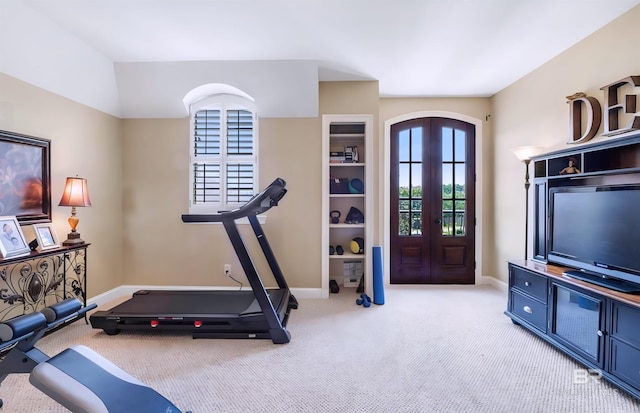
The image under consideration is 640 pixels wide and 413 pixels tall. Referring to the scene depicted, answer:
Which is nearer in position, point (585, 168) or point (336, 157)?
point (585, 168)

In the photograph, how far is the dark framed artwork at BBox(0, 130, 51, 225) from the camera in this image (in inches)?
89.7

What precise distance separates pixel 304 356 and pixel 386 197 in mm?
2485

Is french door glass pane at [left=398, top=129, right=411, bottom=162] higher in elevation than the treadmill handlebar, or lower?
higher

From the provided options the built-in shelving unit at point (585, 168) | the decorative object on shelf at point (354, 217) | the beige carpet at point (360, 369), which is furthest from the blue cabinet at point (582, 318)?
the decorative object on shelf at point (354, 217)

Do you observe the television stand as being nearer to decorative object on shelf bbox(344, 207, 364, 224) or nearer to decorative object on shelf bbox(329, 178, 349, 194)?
decorative object on shelf bbox(344, 207, 364, 224)

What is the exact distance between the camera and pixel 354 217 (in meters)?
3.64

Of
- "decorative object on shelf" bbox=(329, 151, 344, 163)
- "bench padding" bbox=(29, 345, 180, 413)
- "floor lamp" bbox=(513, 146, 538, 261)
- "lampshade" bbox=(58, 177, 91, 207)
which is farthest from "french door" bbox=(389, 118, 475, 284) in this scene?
"lampshade" bbox=(58, 177, 91, 207)

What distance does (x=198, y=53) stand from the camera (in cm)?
300

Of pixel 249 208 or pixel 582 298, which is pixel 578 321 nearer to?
pixel 582 298

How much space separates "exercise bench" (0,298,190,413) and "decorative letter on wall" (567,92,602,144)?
12.4 feet

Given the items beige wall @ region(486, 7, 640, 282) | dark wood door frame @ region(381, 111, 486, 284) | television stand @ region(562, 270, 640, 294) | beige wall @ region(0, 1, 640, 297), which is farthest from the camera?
dark wood door frame @ region(381, 111, 486, 284)

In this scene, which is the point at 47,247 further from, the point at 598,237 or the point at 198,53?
the point at 598,237

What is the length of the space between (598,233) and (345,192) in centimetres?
241

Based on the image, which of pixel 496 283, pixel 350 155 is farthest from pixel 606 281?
pixel 350 155
